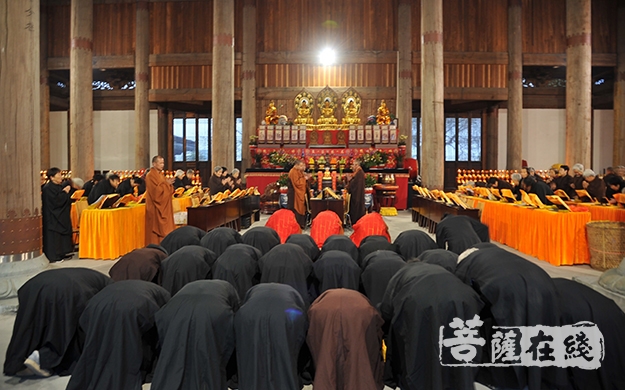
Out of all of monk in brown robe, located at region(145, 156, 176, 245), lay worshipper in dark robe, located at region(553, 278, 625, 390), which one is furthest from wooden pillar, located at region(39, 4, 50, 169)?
lay worshipper in dark robe, located at region(553, 278, 625, 390)

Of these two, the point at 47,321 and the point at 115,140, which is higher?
the point at 115,140

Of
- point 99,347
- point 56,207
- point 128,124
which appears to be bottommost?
point 99,347

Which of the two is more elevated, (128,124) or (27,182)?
(128,124)

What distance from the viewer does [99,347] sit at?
10.3 feet

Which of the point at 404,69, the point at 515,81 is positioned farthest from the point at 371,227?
the point at 515,81

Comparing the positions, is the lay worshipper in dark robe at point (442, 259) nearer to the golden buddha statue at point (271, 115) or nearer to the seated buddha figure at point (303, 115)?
the golden buddha statue at point (271, 115)

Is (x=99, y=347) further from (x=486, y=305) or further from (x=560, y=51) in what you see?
(x=560, y=51)

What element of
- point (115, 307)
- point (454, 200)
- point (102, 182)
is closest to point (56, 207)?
point (102, 182)

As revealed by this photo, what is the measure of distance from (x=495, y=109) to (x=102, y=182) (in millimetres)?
16880

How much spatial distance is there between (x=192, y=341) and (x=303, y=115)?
53.0ft

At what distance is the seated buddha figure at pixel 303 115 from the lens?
18.4 m

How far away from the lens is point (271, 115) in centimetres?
1831

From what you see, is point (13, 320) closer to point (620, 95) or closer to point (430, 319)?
point (430, 319)

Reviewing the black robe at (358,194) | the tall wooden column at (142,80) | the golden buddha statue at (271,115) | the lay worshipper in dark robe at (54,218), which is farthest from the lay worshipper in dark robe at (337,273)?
the tall wooden column at (142,80)
